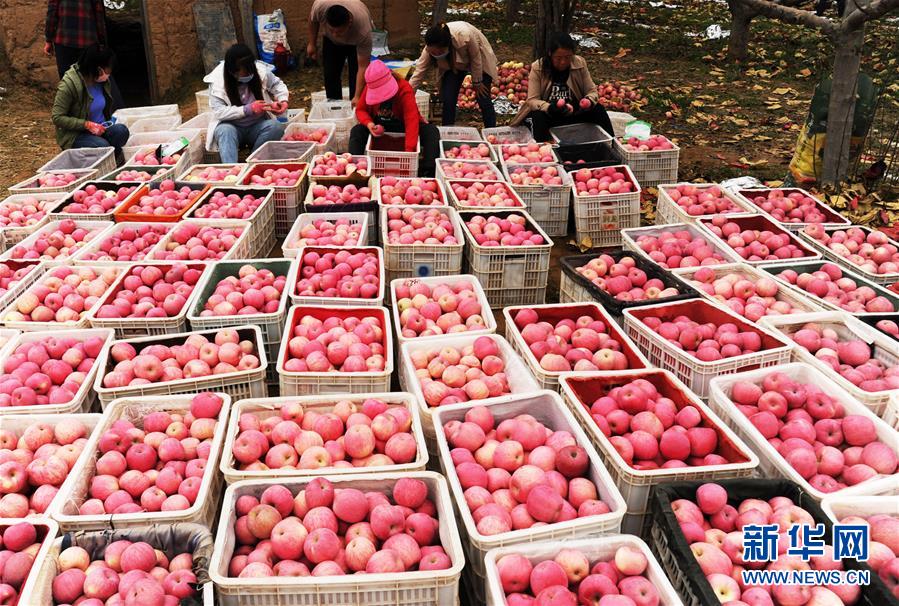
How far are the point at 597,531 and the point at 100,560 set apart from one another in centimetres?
184

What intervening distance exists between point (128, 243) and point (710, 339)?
14.0ft

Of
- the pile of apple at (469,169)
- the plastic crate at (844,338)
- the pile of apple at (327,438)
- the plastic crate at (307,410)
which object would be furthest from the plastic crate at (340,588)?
the pile of apple at (469,169)

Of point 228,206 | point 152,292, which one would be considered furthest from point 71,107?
point 152,292

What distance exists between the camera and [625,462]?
2.78m

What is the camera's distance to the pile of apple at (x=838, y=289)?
416 cm

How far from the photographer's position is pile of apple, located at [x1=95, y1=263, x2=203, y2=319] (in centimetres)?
397

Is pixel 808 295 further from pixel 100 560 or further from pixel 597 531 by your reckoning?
pixel 100 560

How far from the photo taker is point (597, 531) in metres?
2.49

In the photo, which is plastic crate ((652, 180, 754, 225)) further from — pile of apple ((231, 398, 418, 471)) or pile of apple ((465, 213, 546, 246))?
pile of apple ((231, 398, 418, 471))

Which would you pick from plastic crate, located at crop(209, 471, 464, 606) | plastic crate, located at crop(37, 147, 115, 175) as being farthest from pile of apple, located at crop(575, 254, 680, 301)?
plastic crate, located at crop(37, 147, 115, 175)

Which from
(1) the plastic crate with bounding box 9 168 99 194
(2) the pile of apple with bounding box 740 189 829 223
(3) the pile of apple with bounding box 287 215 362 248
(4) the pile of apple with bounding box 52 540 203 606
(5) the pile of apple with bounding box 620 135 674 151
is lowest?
(4) the pile of apple with bounding box 52 540 203 606

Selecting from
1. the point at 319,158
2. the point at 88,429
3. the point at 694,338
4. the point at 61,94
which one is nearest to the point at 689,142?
the point at 319,158

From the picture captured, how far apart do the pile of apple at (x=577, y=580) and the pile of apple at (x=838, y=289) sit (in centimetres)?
276

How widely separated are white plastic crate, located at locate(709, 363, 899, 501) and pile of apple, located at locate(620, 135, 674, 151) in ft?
13.8
